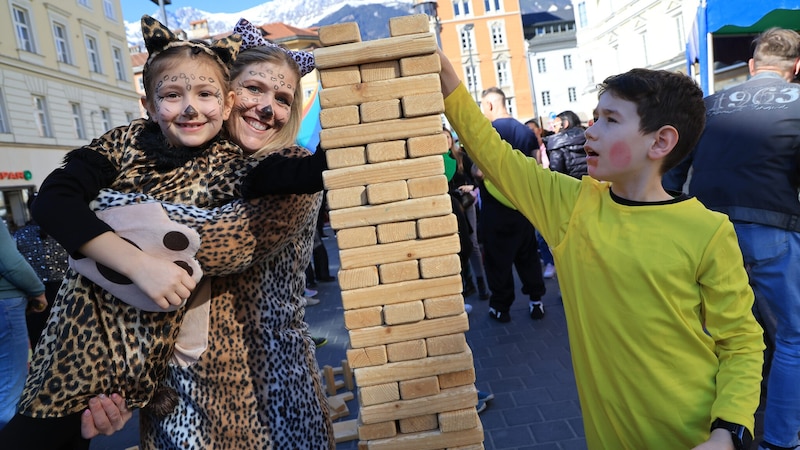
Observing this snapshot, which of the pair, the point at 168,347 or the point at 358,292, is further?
the point at 358,292

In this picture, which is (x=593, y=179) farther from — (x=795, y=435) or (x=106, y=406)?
(x=795, y=435)

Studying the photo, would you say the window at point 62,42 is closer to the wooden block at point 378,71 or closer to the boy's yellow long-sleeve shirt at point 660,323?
the wooden block at point 378,71

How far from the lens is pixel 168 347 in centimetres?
146

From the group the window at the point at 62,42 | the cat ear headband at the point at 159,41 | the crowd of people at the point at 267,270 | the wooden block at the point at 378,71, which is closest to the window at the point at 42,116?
the window at the point at 62,42

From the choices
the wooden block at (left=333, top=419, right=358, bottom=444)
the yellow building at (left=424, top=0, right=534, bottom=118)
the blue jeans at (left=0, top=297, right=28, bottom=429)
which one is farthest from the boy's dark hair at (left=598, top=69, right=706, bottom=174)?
the yellow building at (left=424, top=0, right=534, bottom=118)

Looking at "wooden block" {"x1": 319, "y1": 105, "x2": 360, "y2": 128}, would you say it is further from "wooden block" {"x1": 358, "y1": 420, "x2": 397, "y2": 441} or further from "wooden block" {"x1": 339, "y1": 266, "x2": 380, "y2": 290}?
"wooden block" {"x1": 358, "y1": 420, "x2": 397, "y2": 441}

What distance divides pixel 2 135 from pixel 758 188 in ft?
75.2

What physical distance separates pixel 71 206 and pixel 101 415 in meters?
0.52

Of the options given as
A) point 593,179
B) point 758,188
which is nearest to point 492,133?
point 593,179

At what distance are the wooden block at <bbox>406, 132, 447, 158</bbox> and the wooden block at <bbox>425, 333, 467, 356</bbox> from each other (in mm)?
589

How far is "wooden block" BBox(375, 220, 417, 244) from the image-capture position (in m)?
1.76

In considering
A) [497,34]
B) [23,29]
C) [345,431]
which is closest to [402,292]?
[345,431]

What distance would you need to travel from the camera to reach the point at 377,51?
1698 mm

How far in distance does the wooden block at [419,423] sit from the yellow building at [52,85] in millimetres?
22127
